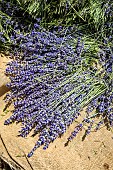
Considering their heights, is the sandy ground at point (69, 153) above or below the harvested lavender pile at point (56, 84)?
below

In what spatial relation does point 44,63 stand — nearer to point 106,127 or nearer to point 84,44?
point 84,44

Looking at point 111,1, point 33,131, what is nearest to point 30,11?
point 111,1

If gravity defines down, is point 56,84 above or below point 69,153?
above

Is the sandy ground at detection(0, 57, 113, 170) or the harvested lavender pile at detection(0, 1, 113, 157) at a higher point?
the harvested lavender pile at detection(0, 1, 113, 157)
